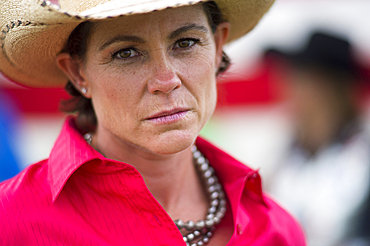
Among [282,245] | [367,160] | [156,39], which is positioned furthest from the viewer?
[367,160]

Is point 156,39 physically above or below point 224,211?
above

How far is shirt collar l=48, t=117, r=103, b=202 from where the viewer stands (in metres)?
1.57

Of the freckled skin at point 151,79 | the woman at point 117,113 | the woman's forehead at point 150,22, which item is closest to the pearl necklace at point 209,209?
the woman at point 117,113

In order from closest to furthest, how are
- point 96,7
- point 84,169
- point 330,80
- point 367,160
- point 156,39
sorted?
1. point 96,7
2. point 156,39
3. point 84,169
4. point 367,160
5. point 330,80

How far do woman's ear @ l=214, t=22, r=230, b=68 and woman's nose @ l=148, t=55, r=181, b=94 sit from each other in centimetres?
54

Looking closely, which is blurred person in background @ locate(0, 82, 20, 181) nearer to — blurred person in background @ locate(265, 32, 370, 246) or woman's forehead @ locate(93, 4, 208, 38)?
woman's forehead @ locate(93, 4, 208, 38)

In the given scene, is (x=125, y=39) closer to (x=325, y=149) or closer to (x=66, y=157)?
(x=66, y=157)

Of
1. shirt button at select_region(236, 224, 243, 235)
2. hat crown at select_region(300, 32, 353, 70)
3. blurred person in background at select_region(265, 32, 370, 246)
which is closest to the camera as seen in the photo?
shirt button at select_region(236, 224, 243, 235)

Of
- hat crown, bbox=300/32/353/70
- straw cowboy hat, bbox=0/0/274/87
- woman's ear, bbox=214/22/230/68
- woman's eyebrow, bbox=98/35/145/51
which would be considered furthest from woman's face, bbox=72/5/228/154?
hat crown, bbox=300/32/353/70

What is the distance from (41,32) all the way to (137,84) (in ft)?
1.44

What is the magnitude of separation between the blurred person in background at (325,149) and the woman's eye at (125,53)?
8.68 ft

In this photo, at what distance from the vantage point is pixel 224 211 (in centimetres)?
203

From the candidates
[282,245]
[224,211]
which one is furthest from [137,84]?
[282,245]

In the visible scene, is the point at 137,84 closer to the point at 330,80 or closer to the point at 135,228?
the point at 135,228
